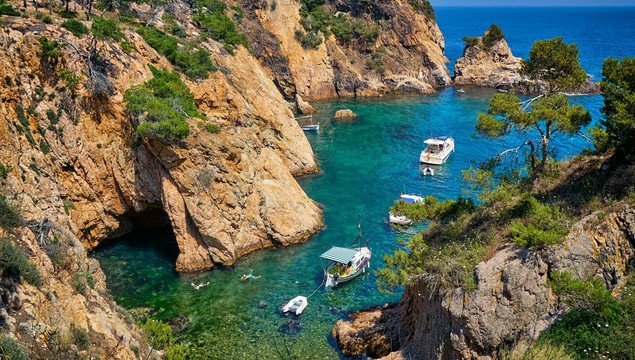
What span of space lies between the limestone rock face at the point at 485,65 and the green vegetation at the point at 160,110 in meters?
77.8

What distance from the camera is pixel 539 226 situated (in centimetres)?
1689

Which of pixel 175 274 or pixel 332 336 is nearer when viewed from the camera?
pixel 332 336

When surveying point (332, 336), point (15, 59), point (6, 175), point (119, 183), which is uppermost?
point (15, 59)

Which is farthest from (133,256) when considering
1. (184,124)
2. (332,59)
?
(332,59)

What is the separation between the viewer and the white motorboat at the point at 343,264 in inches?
1200

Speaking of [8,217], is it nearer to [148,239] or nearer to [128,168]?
[128,168]

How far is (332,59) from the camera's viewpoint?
9069 cm

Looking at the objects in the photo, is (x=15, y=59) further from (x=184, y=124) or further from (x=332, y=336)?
(x=332, y=336)

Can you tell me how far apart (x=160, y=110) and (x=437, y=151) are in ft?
116

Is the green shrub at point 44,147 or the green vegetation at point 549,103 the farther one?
the green shrub at point 44,147

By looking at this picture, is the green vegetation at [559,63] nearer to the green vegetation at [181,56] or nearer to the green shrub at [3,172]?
the green shrub at [3,172]

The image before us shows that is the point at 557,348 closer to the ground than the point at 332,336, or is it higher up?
higher up

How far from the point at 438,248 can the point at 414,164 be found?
35510 mm

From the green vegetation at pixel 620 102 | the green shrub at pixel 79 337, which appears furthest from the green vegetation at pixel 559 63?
the green shrub at pixel 79 337
